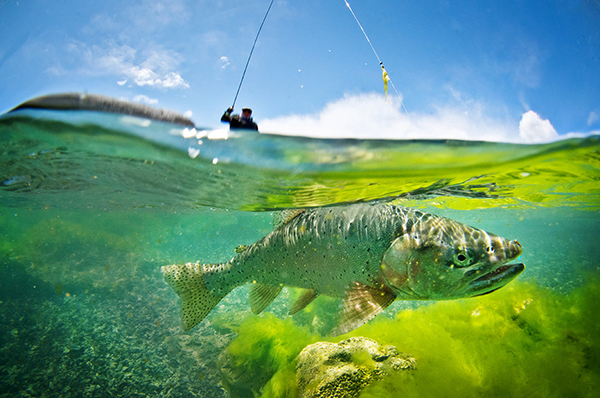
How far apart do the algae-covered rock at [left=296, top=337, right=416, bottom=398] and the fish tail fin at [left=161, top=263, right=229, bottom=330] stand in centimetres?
262

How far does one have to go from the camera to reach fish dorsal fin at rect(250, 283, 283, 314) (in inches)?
187

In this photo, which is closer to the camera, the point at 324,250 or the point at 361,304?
the point at 361,304

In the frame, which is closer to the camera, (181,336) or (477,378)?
(477,378)

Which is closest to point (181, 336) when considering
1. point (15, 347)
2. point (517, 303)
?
point (15, 347)

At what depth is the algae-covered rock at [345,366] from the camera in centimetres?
514

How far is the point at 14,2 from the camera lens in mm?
5531

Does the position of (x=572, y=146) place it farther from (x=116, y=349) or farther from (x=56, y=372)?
(x=56, y=372)

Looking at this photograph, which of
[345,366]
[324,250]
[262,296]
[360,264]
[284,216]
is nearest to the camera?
[360,264]

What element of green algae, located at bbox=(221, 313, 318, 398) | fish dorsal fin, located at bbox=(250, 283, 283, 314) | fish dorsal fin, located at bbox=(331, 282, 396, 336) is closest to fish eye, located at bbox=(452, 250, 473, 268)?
fish dorsal fin, located at bbox=(331, 282, 396, 336)

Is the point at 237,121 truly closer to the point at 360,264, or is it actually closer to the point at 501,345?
Result: the point at 360,264

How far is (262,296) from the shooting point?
4.83 meters

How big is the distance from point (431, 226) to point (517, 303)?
6294 mm

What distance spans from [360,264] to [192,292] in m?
3.39

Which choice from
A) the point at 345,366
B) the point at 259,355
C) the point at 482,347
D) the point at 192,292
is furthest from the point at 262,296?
the point at 482,347
